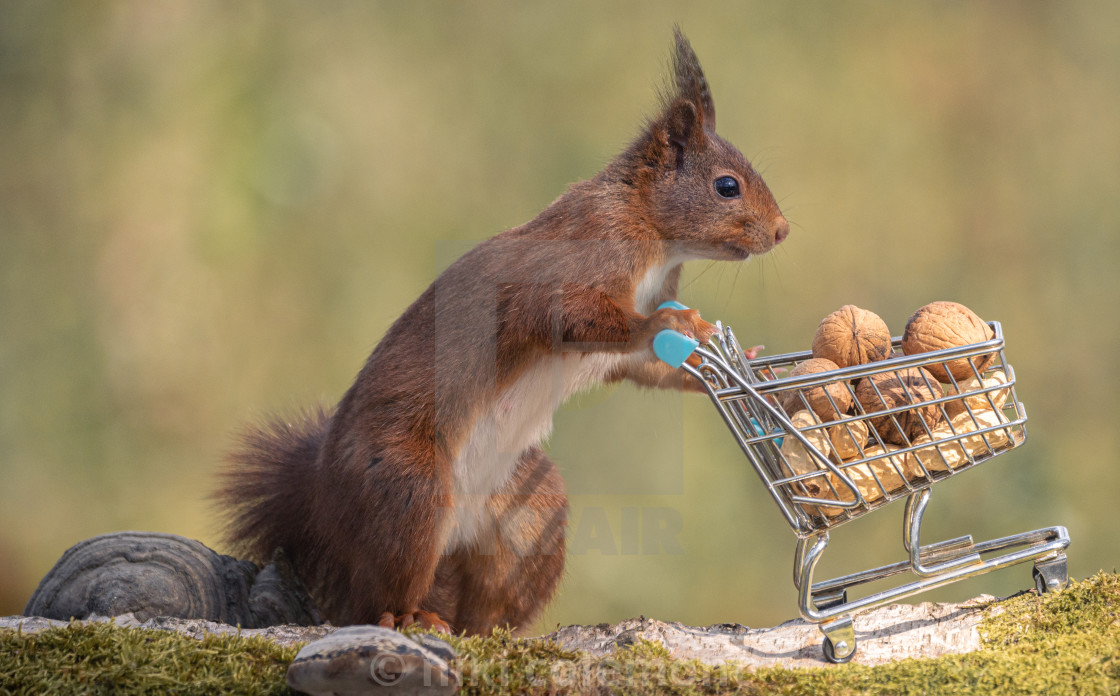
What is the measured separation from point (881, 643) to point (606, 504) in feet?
2.67

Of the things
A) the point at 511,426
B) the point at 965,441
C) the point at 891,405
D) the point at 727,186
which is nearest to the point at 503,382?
the point at 511,426

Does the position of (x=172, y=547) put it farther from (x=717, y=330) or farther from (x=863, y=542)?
(x=863, y=542)

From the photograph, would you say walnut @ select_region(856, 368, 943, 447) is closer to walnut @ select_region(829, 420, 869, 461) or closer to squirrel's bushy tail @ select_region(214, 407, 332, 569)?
walnut @ select_region(829, 420, 869, 461)

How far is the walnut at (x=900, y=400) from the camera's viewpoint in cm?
142

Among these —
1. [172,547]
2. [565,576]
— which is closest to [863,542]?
[565,576]

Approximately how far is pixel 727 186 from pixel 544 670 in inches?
36.3

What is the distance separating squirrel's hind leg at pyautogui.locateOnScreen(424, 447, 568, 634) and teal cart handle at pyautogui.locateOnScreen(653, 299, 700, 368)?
1.67ft

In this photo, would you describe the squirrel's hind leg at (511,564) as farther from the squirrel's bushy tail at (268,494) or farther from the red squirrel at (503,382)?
the squirrel's bushy tail at (268,494)

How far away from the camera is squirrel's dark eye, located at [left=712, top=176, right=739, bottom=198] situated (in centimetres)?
172

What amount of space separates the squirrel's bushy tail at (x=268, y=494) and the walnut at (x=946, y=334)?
109 centimetres

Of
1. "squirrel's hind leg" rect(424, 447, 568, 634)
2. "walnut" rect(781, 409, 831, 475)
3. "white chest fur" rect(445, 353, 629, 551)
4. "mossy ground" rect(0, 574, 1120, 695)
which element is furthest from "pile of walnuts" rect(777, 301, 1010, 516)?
"squirrel's hind leg" rect(424, 447, 568, 634)

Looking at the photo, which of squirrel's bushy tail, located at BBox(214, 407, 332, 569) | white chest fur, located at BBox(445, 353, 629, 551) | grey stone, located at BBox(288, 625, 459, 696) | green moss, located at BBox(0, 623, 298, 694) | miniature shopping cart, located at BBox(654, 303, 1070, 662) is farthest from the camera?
squirrel's bushy tail, located at BBox(214, 407, 332, 569)

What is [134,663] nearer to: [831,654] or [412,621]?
[412,621]

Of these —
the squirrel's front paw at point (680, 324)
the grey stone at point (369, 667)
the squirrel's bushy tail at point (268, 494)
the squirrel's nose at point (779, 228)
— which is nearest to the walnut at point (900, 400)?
the squirrel's front paw at point (680, 324)
